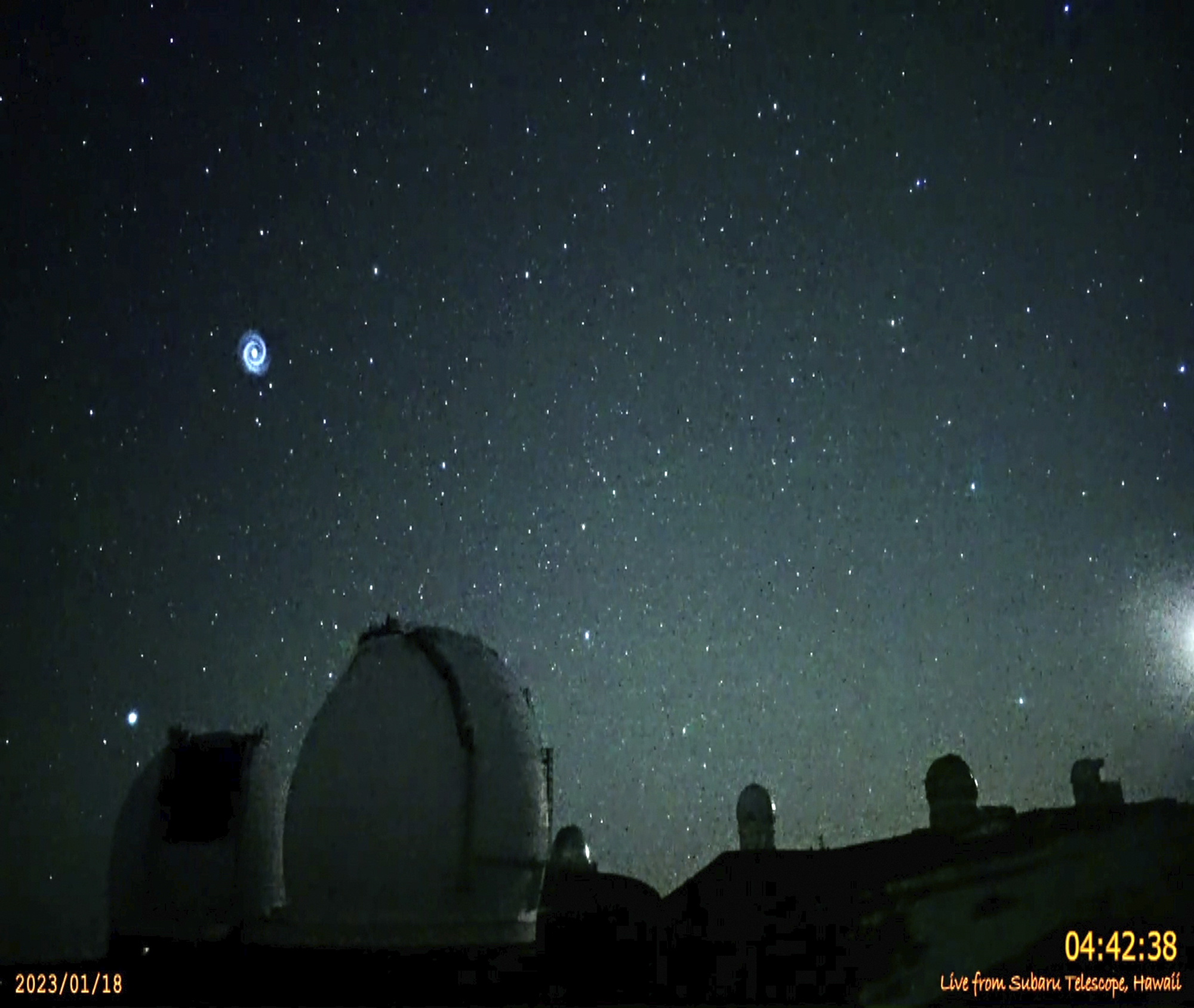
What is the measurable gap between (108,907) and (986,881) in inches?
805

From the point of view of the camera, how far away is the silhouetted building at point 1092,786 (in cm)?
2780

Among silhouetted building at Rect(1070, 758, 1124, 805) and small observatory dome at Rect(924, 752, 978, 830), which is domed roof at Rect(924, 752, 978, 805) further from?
silhouetted building at Rect(1070, 758, 1124, 805)

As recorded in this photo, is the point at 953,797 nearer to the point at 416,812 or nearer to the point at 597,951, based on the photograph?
the point at 597,951

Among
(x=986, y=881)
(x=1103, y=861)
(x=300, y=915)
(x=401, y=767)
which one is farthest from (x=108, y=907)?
(x=1103, y=861)

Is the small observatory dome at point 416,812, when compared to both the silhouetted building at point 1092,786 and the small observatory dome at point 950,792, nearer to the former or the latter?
the small observatory dome at point 950,792

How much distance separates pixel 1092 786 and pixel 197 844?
23.4 meters

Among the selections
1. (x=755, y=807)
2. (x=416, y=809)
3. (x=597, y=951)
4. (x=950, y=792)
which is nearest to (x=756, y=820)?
(x=755, y=807)

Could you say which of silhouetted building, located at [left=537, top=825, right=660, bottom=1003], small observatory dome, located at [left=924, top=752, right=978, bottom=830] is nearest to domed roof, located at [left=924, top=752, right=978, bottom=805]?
small observatory dome, located at [left=924, top=752, right=978, bottom=830]

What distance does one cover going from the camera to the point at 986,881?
18844 millimetres

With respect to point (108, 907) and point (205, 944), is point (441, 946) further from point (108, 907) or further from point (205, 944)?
point (108, 907)

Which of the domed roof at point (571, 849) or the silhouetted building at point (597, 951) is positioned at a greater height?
the domed roof at point (571, 849)

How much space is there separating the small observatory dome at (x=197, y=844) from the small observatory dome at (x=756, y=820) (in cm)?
→ 1372
